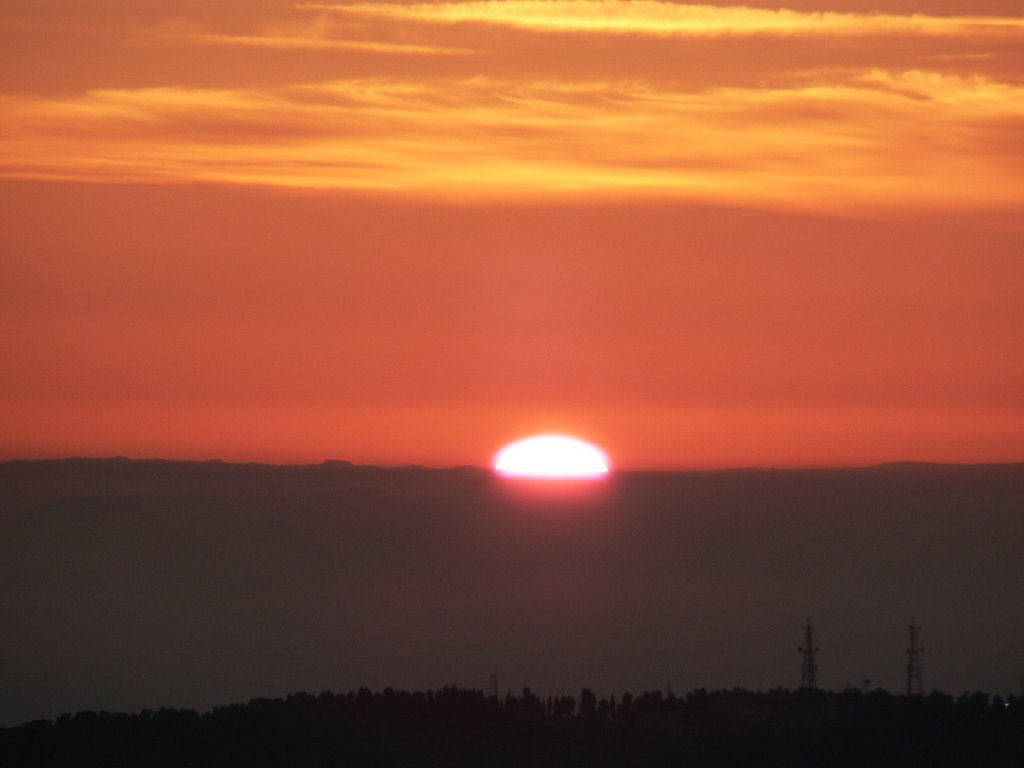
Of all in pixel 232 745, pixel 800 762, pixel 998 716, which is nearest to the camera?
pixel 800 762

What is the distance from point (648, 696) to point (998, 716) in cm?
1112

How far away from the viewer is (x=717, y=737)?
61094mm

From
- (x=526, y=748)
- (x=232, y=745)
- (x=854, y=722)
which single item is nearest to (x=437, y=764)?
(x=526, y=748)

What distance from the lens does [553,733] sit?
64.8m

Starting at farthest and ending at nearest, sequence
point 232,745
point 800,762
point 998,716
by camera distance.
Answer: point 232,745 → point 998,716 → point 800,762

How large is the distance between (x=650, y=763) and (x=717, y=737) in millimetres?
1930

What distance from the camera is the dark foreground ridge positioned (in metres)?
60.5

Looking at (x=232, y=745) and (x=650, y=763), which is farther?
(x=232, y=745)

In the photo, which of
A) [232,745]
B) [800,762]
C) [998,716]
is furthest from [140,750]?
[998,716]

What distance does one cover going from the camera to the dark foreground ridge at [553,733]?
60500 millimetres

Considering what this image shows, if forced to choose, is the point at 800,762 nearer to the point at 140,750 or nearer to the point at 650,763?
the point at 650,763

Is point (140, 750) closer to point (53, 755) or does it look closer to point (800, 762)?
point (53, 755)

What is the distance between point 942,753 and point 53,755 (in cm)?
2698

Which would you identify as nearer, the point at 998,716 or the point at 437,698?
the point at 998,716
